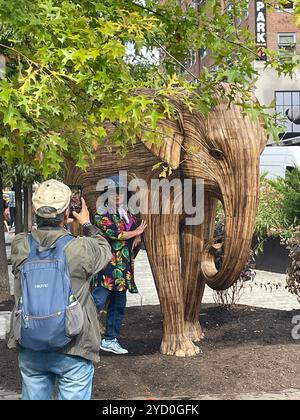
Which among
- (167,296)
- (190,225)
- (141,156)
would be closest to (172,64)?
(141,156)

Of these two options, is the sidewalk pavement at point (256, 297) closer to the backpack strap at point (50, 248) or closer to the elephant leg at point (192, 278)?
the elephant leg at point (192, 278)

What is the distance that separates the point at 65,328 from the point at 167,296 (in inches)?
130

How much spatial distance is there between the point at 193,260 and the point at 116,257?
0.85m

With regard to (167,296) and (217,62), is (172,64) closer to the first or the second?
(217,62)

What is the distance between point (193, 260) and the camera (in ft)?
23.3

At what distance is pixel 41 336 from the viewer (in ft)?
11.4

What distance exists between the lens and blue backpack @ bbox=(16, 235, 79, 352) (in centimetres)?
348

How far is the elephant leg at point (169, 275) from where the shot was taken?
21.8ft

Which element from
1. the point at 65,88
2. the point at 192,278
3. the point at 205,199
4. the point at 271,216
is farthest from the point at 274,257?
the point at 65,88

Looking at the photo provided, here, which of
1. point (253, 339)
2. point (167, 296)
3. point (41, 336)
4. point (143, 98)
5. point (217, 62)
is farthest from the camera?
point (253, 339)

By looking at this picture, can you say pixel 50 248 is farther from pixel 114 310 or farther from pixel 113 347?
pixel 113 347

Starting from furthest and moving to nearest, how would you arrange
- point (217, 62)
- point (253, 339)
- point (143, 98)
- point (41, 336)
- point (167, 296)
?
1. point (253, 339)
2. point (167, 296)
3. point (217, 62)
4. point (143, 98)
5. point (41, 336)

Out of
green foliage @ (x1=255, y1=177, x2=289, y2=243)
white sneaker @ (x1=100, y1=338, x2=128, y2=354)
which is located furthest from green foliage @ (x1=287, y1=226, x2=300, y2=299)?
green foliage @ (x1=255, y1=177, x2=289, y2=243)

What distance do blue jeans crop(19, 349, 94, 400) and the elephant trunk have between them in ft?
9.07
